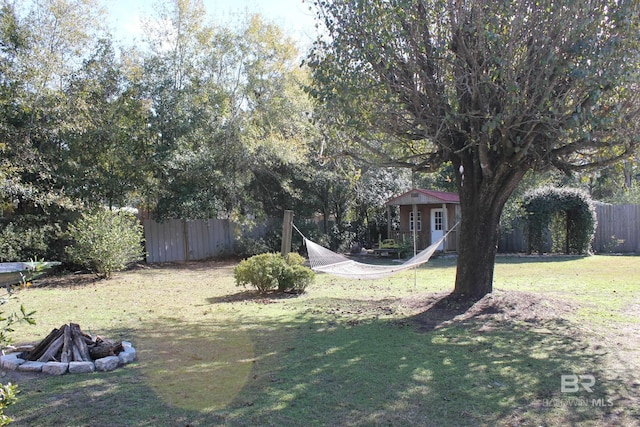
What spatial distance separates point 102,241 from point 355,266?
571 cm

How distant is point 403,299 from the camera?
7797mm

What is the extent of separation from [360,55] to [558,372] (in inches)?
172

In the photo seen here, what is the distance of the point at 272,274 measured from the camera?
28.1 ft

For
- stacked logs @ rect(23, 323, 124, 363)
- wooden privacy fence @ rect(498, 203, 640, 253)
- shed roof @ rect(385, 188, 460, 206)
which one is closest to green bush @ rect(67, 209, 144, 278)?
stacked logs @ rect(23, 323, 124, 363)

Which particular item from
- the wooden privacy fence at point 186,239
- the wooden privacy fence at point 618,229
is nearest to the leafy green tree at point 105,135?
the wooden privacy fence at point 186,239

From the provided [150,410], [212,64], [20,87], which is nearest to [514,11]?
[150,410]

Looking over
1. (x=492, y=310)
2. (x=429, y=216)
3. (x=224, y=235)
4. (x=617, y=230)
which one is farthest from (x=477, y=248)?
(x=617, y=230)

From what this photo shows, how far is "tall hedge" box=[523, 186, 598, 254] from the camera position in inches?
607

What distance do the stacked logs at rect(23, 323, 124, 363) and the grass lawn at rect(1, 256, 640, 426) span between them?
0.31 m

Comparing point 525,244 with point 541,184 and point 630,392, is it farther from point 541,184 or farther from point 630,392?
point 630,392

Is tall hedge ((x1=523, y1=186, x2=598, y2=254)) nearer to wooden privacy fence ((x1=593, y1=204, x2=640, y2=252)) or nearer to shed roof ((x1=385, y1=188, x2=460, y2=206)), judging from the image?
wooden privacy fence ((x1=593, y1=204, x2=640, y2=252))

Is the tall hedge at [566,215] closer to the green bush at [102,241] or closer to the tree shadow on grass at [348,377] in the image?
the tree shadow on grass at [348,377]

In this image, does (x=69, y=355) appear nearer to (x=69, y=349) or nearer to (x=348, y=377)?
(x=69, y=349)

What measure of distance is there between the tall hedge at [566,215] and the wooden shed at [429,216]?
2.53m
